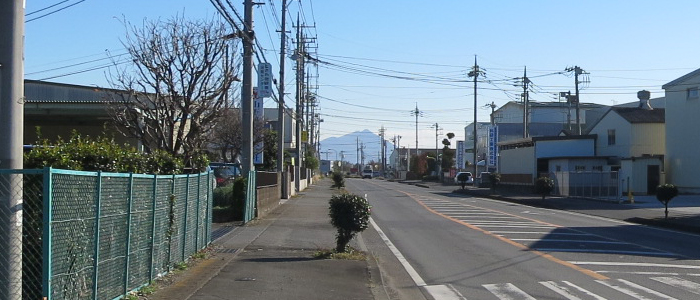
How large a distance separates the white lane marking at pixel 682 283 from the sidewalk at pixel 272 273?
4.96m

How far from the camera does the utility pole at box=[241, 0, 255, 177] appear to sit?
76.2 ft

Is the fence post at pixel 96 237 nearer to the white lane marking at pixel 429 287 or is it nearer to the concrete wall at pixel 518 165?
the white lane marking at pixel 429 287

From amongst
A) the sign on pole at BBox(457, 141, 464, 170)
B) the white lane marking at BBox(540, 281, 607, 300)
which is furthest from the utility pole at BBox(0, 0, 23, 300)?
the sign on pole at BBox(457, 141, 464, 170)

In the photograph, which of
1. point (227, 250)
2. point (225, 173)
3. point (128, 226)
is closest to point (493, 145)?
point (225, 173)

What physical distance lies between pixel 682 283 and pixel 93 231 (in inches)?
380

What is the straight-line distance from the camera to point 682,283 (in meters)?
12.7

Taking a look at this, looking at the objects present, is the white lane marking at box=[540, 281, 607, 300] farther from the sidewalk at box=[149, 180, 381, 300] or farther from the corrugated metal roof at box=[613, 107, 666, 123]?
the corrugated metal roof at box=[613, 107, 666, 123]

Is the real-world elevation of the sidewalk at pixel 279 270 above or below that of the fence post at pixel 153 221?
below

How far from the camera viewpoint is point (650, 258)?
16.5 meters

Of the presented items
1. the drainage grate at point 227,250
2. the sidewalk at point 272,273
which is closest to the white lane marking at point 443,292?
the sidewalk at point 272,273

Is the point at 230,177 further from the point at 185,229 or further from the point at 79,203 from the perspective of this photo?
the point at 79,203

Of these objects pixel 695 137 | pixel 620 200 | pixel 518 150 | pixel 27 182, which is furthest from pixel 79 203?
pixel 518 150

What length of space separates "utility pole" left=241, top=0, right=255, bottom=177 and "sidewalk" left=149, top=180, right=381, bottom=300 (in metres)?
4.21

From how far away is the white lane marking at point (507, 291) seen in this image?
1139 centimetres
